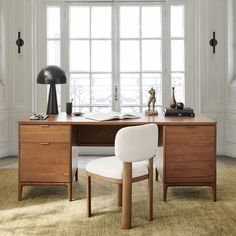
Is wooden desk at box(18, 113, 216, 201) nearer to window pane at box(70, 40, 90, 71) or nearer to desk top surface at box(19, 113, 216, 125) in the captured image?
desk top surface at box(19, 113, 216, 125)

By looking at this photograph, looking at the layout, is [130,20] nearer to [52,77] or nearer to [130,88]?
[130,88]

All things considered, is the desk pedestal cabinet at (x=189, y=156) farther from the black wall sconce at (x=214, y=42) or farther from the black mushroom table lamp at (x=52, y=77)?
the black wall sconce at (x=214, y=42)

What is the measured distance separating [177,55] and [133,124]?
2716mm

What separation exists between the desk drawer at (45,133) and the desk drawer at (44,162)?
1.8 inches

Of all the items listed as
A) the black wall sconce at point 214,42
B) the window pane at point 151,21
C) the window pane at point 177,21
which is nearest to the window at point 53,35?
the window pane at point 151,21

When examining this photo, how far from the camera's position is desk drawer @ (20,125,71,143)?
160 inches

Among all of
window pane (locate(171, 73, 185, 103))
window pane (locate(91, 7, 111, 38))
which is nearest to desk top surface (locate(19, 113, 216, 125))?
window pane (locate(171, 73, 185, 103))

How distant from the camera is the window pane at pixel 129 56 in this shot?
21.3 feet

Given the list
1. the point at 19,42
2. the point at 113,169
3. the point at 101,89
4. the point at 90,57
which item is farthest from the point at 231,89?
the point at 113,169

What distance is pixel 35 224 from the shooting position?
→ 351cm

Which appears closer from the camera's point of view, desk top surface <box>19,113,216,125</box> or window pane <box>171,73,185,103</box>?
desk top surface <box>19,113,216,125</box>

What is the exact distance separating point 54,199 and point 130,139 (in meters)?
1.25

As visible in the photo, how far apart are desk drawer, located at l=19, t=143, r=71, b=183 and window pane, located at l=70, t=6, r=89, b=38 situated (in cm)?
278

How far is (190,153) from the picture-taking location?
407 centimetres
